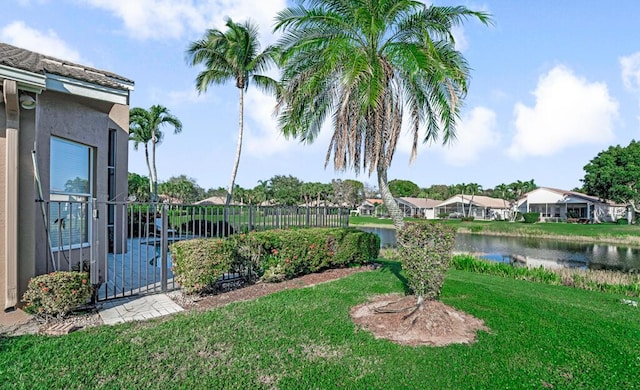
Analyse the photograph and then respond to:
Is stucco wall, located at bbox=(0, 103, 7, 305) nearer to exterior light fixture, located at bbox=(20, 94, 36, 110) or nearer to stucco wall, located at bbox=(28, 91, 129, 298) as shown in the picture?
exterior light fixture, located at bbox=(20, 94, 36, 110)

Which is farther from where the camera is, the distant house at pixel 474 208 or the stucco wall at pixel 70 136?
the distant house at pixel 474 208

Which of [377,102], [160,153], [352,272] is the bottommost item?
[352,272]

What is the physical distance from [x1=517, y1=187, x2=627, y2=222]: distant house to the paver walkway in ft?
180

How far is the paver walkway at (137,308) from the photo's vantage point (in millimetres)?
5180

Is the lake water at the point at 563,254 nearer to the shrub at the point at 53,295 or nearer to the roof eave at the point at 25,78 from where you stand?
the shrub at the point at 53,295

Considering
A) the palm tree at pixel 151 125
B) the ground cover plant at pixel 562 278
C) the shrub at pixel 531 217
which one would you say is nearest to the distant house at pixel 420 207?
the shrub at pixel 531 217

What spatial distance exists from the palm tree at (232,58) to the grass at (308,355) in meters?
12.7

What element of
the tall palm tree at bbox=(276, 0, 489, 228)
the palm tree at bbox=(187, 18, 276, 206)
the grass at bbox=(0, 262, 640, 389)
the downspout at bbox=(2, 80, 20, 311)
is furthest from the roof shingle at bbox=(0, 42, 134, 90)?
the palm tree at bbox=(187, 18, 276, 206)

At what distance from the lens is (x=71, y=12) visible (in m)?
8.75

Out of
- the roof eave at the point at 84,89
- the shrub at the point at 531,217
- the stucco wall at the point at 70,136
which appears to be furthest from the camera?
the shrub at the point at 531,217

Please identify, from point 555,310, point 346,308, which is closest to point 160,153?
point 346,308

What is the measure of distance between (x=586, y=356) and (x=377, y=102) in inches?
205

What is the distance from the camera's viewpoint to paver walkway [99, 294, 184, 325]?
518cm

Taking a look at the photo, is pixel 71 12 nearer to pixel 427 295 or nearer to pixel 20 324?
pixel 20 324
